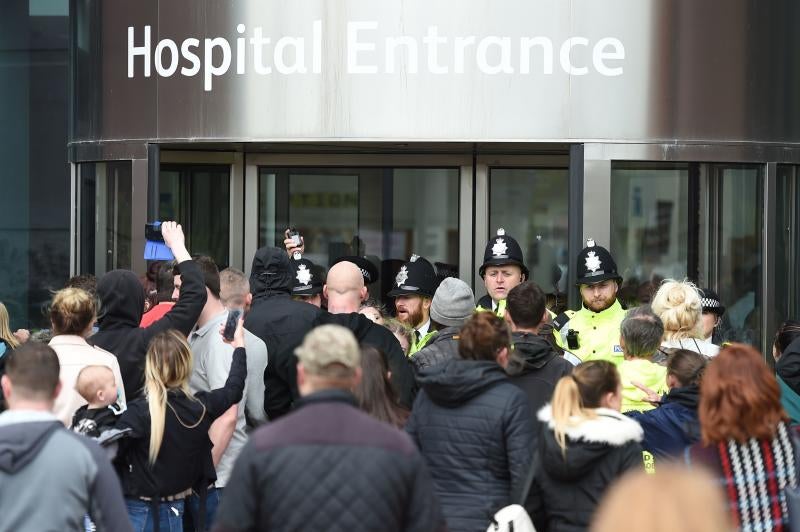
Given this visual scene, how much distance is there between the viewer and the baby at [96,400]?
5332mm

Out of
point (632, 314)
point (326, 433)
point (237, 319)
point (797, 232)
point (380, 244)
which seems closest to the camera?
point (326, 433)

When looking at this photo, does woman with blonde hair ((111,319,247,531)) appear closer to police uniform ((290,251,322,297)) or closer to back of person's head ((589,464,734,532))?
police uniform ((290,251,322,297))

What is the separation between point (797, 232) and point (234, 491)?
6580mm

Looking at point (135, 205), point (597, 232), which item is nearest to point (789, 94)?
point (597, 232)

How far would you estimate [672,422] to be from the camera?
17.6 ft

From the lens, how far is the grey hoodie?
414cm

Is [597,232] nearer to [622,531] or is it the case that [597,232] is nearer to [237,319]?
[237,319]

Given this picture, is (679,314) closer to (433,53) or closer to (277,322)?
(277,322)

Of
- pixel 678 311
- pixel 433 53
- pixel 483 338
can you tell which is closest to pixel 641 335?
pixel 678 311

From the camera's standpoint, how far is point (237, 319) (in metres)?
5.89

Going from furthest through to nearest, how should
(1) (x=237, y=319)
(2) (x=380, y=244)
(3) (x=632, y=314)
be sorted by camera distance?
(2) (x=380, y=244), (3) (x=632, y=314), (1) (x=237, y=319)

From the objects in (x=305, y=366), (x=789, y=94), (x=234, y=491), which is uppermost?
(x=789, y=94)

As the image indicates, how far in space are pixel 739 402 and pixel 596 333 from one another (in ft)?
9.89

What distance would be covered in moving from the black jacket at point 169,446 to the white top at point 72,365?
0.20 meters
